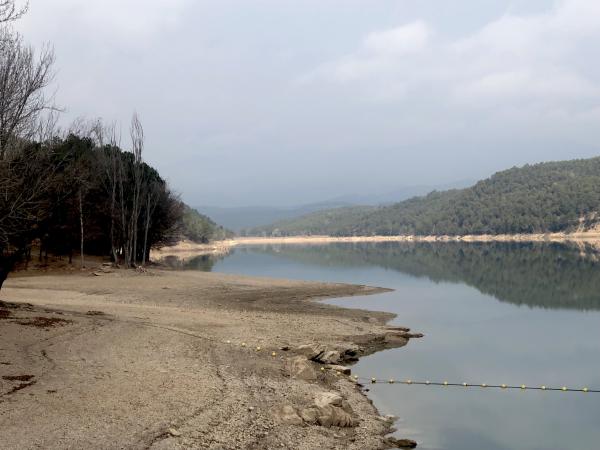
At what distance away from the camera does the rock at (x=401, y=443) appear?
40.8 feet

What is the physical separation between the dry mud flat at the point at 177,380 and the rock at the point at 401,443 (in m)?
0.17

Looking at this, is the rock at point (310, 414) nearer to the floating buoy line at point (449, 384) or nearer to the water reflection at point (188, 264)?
the floating buoy line at point (449, 384)

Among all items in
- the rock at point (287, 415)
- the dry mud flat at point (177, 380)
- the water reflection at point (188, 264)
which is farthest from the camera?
the water reflection at point (188, 264)

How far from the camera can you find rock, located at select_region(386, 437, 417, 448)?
12445 millimetres

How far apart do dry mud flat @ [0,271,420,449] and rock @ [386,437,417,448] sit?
17 centimetres

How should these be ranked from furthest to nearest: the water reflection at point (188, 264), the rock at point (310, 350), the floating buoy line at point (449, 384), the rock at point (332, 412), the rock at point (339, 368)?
the water reflection at point (188, 264) → the rock at point (310, 350) → the rock at point (339, 368) → the floating buoy line at point (449, 384) → the rock at point (332, 412)

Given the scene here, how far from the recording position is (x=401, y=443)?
1253 centimetres

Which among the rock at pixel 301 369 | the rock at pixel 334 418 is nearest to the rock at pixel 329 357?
the rock at pixel 301 369

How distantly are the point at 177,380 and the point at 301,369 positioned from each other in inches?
161

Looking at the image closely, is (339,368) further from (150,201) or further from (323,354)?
(150,201)

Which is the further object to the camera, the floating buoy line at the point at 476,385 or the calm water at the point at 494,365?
the floating buoy line at the point at 476,385

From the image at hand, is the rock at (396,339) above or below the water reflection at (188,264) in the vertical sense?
below

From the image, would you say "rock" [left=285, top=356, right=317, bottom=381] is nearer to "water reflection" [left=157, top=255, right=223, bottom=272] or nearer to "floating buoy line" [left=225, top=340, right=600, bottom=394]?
"floating buoy line" [left=225, top=340, right=600, bottom=394]

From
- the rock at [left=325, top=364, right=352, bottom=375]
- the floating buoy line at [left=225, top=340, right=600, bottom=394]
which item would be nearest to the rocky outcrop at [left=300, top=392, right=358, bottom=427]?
the floating buoy line at [left=225, top=340, right=600, bottom=394]
